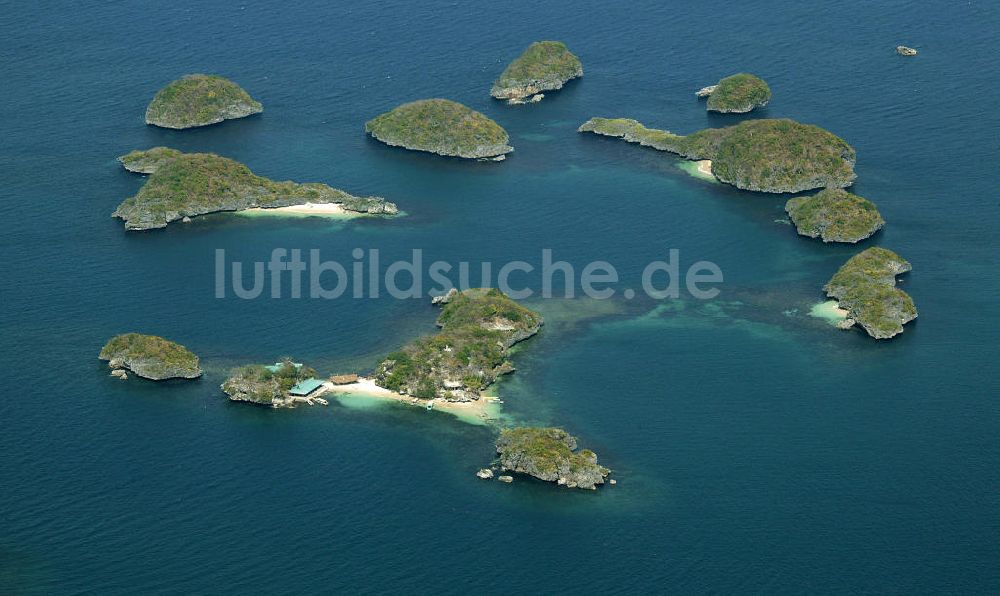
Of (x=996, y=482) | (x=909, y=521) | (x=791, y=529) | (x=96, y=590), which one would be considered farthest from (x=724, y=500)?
(x=96, y=590)

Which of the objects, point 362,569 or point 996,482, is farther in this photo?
point 996,482

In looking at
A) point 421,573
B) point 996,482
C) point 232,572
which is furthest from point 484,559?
point 996,482

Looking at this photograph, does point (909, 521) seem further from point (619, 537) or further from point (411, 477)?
point (411, 477)

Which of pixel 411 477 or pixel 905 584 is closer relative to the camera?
pixel 905 584

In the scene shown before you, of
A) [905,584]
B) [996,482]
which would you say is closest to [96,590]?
[905,584]

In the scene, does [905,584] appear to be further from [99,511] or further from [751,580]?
[99,511]
